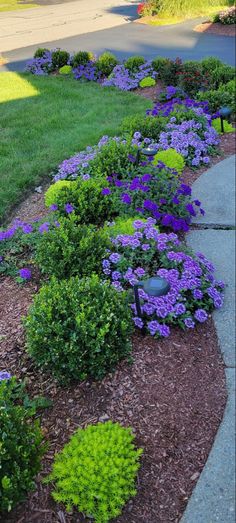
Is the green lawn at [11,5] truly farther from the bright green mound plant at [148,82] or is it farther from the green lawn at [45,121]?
the bright green mound plant at [148,82]

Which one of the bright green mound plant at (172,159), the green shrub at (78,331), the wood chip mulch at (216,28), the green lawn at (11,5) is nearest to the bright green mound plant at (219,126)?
the bright green mound plant at (172,159)

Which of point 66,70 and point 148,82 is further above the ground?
point 66,70

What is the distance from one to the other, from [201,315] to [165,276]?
0.38 m

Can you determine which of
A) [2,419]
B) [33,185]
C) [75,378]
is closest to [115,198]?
[33,185]

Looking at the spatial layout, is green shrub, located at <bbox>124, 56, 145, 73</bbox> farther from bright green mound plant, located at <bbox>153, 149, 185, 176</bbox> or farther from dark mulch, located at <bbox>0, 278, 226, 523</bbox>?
dark mulch, located at <bbox>0, 278, 226, 523</bbox>

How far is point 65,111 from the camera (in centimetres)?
829

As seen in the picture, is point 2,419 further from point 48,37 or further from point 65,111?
point 48,37

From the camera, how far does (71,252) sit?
354 cm

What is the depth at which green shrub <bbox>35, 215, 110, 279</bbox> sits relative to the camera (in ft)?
11.7

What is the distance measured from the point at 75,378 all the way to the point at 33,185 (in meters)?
3.35

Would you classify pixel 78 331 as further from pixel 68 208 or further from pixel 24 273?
pixel 68 208

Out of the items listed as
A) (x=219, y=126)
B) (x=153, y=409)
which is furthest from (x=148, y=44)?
(x=153, y=409)

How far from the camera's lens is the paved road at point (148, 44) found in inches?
510

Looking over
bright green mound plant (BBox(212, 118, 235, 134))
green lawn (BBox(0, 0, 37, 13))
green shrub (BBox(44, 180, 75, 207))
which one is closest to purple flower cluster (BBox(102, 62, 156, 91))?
bright green mound plant (BBox(212, 118, 235, 134))
